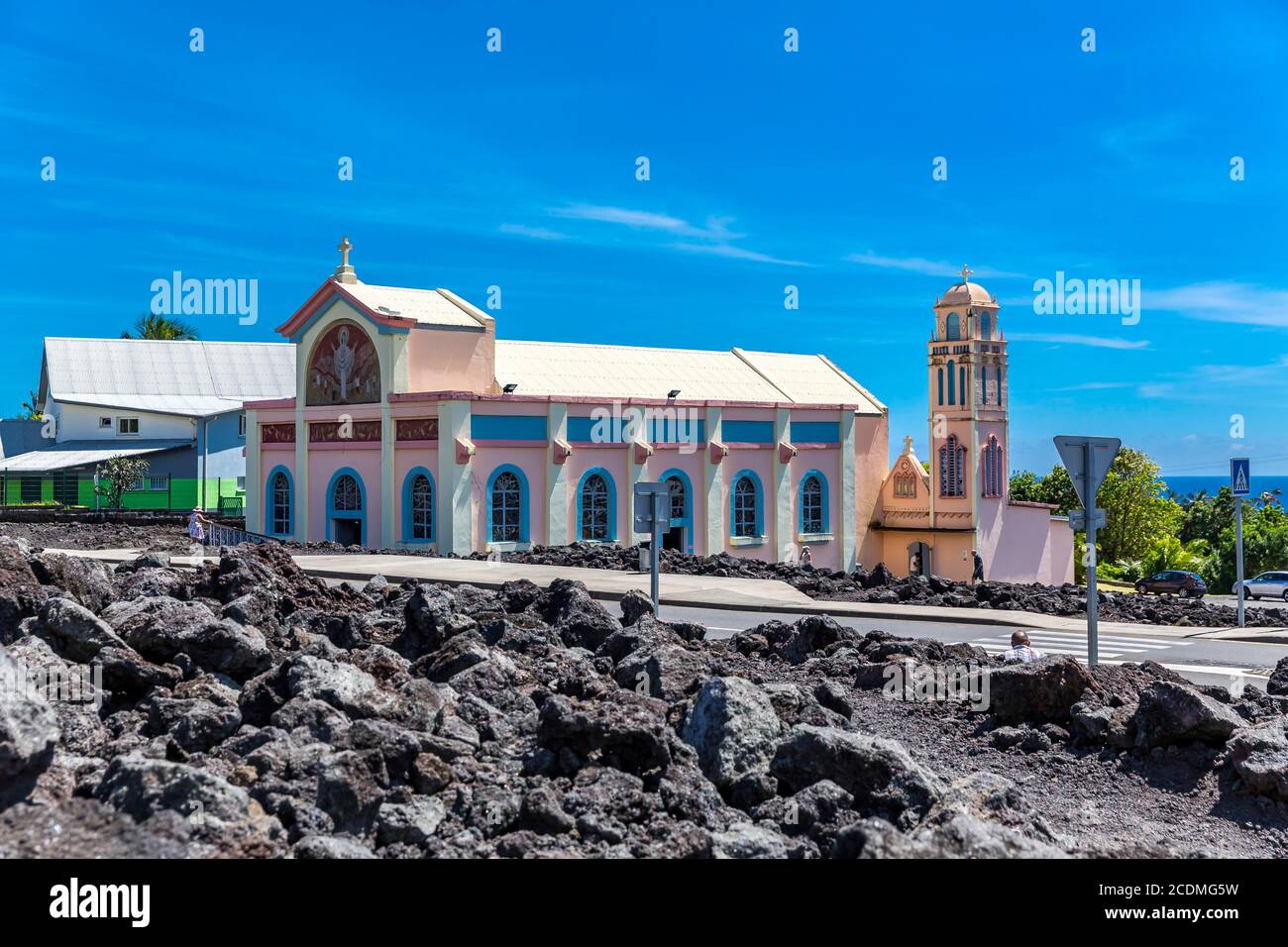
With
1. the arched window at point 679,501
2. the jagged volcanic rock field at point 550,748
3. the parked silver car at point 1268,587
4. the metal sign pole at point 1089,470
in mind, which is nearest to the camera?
the jagged volcanic rock field at point 550,748

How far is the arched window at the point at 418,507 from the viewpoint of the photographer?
1371 inches

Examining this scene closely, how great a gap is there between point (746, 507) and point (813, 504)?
3673 millimetres

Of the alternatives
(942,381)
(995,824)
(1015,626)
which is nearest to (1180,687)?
(995,824)

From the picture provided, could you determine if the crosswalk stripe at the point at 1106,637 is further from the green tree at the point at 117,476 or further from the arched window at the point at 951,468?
the green tree at the point at 117,476

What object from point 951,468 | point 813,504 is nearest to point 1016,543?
point 951,468

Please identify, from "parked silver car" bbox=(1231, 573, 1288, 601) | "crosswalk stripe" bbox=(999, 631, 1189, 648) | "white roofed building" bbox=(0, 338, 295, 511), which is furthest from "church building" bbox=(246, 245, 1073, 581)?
"crosswalk stripe" bbox=(999, 631, 1189, 648)

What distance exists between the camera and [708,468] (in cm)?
3906

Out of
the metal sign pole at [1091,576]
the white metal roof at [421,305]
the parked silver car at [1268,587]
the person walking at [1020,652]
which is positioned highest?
the white metal roof at [421,305]

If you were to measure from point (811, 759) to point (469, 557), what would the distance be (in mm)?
25361

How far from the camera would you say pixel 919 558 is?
46.4 metres

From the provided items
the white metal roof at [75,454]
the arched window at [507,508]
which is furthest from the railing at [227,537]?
the white metal roof at [75,454]

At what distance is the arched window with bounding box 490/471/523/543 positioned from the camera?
34781 millimetres

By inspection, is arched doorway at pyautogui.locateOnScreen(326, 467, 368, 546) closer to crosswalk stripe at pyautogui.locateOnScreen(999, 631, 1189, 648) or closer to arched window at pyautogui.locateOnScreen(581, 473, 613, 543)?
arched window at pyautogui.locateOnScreen(581, 473, 613, 543)
